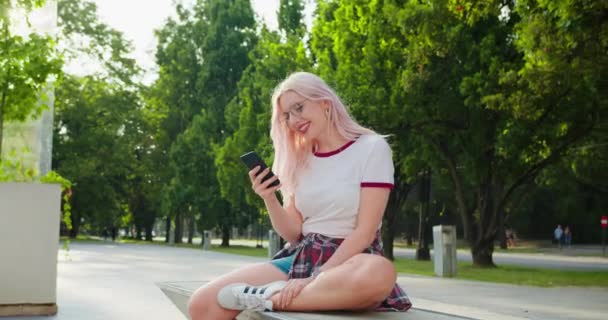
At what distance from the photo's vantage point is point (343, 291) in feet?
13.6

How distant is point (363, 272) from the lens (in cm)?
412

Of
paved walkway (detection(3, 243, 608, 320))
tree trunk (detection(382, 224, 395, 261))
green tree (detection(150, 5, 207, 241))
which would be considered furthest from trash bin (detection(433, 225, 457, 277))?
green tree (detection(150, 5, 207, 241))

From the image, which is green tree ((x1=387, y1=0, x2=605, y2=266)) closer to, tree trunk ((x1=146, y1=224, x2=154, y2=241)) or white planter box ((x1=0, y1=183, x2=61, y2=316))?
white planter box ((x1=0, y1=183, x2=61, y2=316))

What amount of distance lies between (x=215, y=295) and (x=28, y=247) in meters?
5.51

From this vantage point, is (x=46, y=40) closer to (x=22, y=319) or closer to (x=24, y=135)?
(x=24, y=135)

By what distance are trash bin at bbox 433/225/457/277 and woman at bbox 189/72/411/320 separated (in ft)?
52.9

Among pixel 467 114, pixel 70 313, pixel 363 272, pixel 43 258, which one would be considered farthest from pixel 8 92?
pixel 467 114

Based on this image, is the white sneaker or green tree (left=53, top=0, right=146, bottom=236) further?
green tree (left=53, top=0, right=146, bottom=236)

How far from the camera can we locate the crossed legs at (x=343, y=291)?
413 cm

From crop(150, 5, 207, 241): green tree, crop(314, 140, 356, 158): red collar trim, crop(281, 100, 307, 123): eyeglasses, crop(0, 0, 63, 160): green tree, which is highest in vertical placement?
crop(150, 5, 207, 241): green tree

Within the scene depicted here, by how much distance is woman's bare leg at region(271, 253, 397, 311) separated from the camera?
4.13 m

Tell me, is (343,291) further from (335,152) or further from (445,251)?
(445,251)

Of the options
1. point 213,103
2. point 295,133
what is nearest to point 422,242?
point 213,103

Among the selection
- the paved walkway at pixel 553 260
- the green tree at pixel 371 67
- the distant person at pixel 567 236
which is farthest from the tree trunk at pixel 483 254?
the distant person at pixel 567 236
